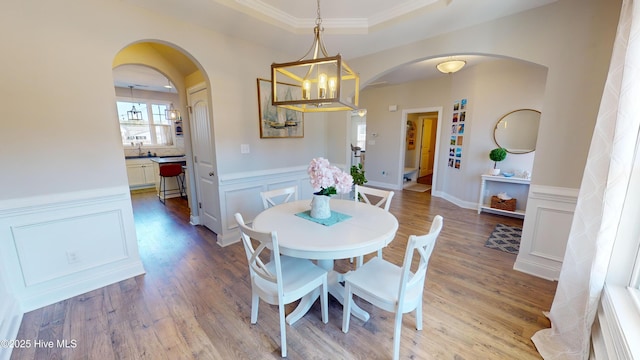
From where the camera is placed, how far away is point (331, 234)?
1573mm

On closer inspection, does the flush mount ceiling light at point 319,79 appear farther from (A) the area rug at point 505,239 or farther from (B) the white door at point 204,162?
(A) the area rug at point 505,239

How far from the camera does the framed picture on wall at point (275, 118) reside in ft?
10.4

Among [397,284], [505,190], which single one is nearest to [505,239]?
[505,190]

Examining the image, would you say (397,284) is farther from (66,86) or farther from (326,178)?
(66,86)

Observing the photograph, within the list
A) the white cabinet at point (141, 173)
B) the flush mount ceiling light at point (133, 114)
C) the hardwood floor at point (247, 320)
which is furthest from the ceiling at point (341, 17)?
the flush mount ceiling light at point (133, 114)

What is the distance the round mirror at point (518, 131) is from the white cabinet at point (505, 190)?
0.55 m

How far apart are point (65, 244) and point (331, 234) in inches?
90.6

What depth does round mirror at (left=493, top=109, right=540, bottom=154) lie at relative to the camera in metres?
3.86

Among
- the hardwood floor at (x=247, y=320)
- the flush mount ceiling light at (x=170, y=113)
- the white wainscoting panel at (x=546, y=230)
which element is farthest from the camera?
the flush mount ceiling light at (x=170, y=113)

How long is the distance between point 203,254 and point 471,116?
499 cm

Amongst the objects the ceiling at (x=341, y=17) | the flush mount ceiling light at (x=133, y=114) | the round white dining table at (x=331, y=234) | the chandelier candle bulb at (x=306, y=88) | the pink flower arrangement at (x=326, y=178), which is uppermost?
the ceiling at (x=341, y=17)

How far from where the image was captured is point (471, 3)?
2098 mm

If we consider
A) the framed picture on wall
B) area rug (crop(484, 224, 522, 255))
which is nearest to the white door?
the framed picture on wall

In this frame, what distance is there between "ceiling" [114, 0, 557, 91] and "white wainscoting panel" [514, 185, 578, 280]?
1.70 meters
